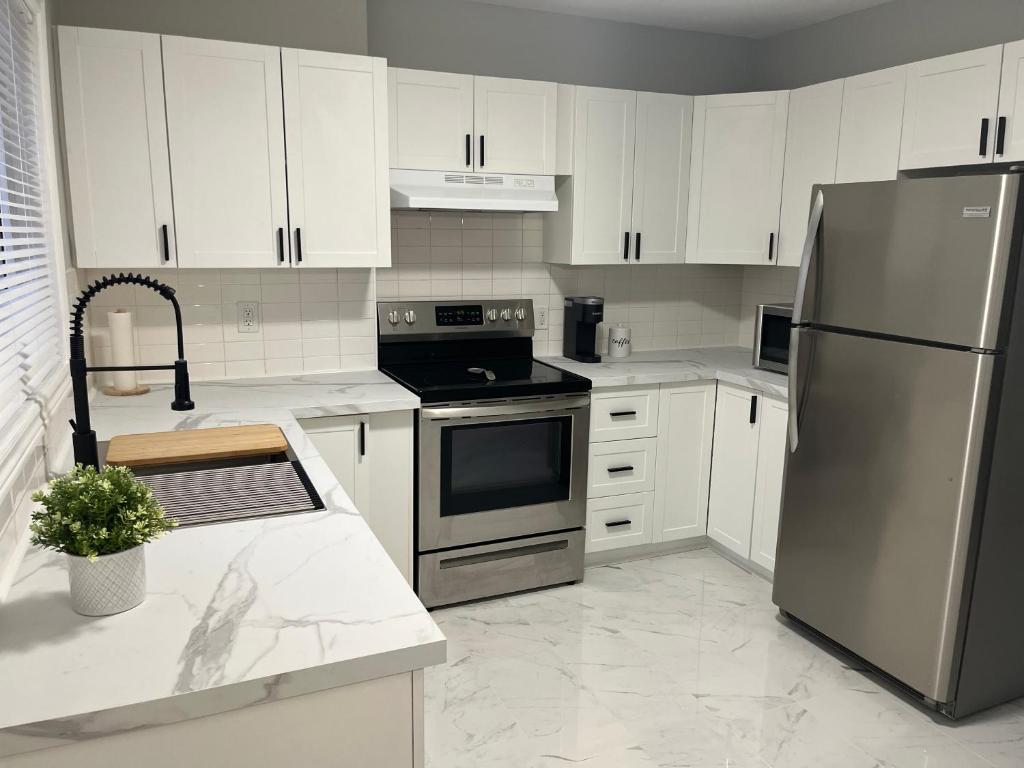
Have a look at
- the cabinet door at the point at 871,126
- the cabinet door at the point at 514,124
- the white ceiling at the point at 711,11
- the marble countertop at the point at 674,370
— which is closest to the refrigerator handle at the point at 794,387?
the marble countertop at the point at 674,370

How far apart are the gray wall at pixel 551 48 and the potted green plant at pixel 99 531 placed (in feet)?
8.72

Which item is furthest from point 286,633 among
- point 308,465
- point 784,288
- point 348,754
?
point 784,288

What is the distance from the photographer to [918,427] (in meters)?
2.41

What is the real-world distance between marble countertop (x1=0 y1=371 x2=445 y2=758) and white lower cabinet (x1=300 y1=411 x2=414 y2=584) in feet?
3.92

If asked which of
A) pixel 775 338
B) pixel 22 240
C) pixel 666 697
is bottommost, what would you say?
pixel 666 697

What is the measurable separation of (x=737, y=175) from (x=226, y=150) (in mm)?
2229

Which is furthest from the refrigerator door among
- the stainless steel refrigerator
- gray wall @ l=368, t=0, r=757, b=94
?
gray wall @ l=368, t=0, r=757, b=94

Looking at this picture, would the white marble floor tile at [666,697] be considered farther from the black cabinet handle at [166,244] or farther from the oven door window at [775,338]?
the black cabinet handle at [166,244]

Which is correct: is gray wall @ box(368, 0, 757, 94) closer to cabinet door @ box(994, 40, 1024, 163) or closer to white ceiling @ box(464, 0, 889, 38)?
white ceiling @ box(464, 0, 889, 38)

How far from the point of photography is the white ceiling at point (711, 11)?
3.48 metres

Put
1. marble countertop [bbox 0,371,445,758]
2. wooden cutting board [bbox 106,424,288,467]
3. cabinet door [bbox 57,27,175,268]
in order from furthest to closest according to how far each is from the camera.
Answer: cabinet door [bbox 57,27,175,268]
wooden cutting board [bbox 106,424,288,467]
marble countertop [bbox 0,371,445,758]

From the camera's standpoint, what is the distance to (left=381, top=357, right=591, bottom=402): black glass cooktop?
2988 mm

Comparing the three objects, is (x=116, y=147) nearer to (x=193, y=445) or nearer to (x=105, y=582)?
(x=193, y=445)

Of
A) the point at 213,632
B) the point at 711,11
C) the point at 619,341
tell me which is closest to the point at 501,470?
the point at 619,341
